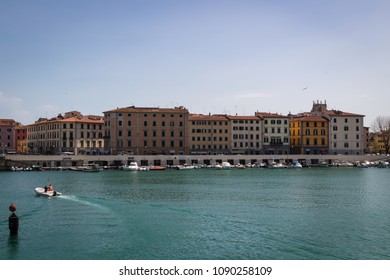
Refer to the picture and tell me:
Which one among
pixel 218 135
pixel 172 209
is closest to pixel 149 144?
pixel 218 135

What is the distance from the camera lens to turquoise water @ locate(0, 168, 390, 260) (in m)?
21.5

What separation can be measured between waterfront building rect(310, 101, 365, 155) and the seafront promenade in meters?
5.24

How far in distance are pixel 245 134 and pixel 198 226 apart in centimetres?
8113

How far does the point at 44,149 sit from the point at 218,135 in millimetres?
37859

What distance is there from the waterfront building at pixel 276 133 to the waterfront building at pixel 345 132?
968 centimetres

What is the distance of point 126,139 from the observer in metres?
98.9

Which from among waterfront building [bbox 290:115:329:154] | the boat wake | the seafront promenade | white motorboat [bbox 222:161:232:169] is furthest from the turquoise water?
waterfront building [bbox 290:115:329:154]

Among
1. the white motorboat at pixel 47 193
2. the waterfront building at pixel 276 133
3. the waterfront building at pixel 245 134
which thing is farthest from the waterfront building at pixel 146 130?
the white motorboat at pixel 47 193

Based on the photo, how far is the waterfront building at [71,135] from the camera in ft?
348

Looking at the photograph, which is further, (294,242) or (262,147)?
(262,147)

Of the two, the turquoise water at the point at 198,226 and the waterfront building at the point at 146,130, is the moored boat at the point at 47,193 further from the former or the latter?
the waterfront building at the point at 146,130

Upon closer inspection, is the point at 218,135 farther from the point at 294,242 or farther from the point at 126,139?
the point at 294,242

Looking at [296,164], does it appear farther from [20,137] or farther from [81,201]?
[20,137]

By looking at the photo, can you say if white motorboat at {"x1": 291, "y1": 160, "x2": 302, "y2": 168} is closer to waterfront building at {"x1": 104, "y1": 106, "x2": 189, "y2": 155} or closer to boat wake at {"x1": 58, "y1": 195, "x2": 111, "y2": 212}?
waterfront building at {"x1": 104, "y1": 106, "x2": 189, "y2": 155}
